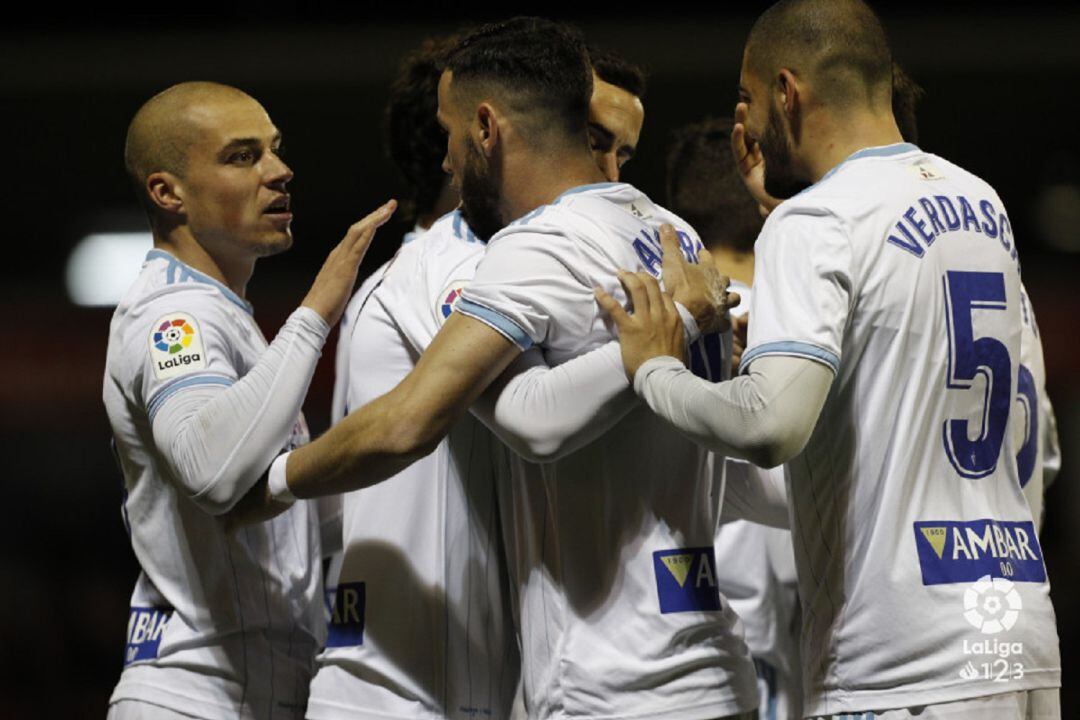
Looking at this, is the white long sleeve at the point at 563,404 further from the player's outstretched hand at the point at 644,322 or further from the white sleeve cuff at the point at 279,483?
the white sleeve cuff at the point at 279,483

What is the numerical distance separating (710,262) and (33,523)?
20.7ft

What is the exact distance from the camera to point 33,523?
8.05m

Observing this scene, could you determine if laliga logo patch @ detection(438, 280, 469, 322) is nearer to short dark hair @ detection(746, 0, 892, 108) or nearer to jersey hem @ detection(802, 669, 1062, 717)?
short dark hair @ detection(746, 0, 892, 108)

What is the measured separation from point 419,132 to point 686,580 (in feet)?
4.57

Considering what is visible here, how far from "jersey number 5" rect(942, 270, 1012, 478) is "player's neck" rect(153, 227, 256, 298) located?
1424mm

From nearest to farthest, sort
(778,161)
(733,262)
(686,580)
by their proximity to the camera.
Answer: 1. (686,580)
2. (778,161)
3. (733,262)

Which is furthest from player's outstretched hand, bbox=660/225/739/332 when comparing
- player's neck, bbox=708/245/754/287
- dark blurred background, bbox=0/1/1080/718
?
dark blurred background, bbox=0/1/1080/718

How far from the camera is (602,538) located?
245 centimetres

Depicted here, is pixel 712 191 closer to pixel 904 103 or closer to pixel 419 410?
pixel 904 103

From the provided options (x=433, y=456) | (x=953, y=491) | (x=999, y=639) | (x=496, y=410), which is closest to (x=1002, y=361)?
(x=953, y=491)

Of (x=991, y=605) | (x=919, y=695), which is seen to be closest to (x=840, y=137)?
(x=991, y=605)

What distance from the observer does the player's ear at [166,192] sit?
121 inches

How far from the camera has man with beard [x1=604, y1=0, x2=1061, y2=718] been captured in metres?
2.25

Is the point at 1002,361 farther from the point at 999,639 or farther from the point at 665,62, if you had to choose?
the point at 665,62
